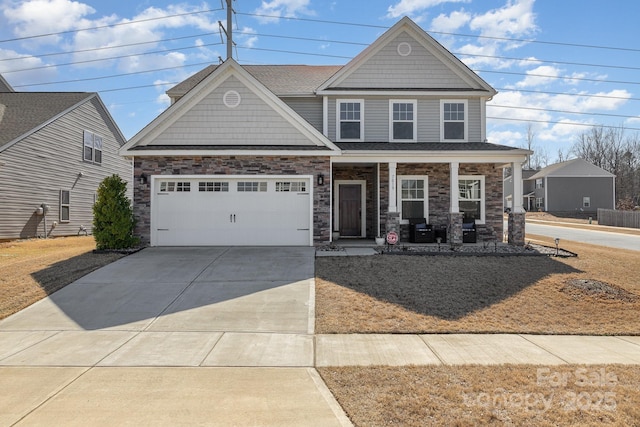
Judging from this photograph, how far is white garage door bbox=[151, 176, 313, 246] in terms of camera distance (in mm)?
13312

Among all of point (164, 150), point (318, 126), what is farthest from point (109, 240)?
point (318, 126)

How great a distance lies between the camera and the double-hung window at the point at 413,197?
15453 millimetres

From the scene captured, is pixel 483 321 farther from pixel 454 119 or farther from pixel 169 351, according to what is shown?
pixel 454 119

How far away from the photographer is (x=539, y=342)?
617 centimetres

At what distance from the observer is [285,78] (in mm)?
17844

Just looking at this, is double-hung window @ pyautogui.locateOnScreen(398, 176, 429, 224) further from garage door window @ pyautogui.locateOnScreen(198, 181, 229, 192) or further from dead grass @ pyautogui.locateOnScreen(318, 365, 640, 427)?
dead grass @ pyautogui.locateOnScreen(318, 365, 640, 427)

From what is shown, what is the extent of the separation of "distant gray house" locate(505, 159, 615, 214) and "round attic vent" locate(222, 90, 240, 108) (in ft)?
143

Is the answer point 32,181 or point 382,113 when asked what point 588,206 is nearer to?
point 382,113

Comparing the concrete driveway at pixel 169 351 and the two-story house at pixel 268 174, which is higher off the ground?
the two-story house at pixel 268 174

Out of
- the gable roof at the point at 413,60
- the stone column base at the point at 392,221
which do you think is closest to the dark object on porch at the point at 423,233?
the stone column base at the point at 392,221

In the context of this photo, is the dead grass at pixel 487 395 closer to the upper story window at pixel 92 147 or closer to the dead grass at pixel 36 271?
the dead grass at pixel 36 271

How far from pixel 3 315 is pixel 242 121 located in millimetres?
8591

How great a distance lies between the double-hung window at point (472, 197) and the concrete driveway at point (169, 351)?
→ 7.89m

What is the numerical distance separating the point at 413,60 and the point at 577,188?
39.1 meters
